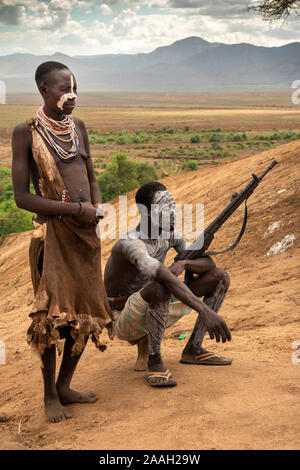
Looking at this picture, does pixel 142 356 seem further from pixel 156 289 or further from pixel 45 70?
pixel 45 70

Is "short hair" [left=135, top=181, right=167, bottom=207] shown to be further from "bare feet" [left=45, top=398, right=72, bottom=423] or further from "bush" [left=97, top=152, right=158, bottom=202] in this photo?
"bush" [left=97, top=152, right=158, bottom=202]

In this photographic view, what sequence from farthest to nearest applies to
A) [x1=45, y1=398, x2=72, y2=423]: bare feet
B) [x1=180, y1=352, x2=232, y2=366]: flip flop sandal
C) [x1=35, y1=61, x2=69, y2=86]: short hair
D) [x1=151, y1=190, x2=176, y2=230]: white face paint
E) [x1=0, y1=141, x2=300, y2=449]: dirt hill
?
[x1=180, y1=352, x2=232, y2=366]: flip flop sandal, [x1=151, y1=190, x2=176, y2=230]: white face paint, [x1=45, y1=398, x2=72, y2=423]: bare feet, [x1=35, y1=61, x2=69, y2=86]: short hair, [x1=0, y1=141, x2=300, y2=449]: dirt hill

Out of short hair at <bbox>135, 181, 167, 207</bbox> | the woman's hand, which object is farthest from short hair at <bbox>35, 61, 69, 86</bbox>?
short hair at <bbox>135, 181, 167, 207</bbox>

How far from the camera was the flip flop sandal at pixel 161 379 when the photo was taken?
371 centimetres

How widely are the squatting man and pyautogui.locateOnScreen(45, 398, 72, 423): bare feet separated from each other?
0.57m

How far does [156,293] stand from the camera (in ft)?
12.0

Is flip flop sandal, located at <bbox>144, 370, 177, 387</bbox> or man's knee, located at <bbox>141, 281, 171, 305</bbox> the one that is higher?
man's knee, located at <bbox>141, 281, 171, 305</bbox>

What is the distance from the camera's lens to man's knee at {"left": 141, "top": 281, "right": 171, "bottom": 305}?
3.66 metres

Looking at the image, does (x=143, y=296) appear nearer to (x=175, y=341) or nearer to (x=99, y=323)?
(x=99, y=323)

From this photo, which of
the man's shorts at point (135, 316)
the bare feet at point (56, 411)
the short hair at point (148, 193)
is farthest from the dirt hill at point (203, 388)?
the short hair at point (148, 193)

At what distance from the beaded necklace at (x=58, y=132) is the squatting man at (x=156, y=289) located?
0.61 metres

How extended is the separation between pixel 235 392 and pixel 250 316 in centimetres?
220

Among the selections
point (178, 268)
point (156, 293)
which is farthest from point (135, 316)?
point (178, 268)

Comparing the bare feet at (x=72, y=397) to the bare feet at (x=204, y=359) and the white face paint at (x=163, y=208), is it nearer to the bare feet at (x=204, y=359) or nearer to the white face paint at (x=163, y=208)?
the bare feet at (x=204, y=359)
